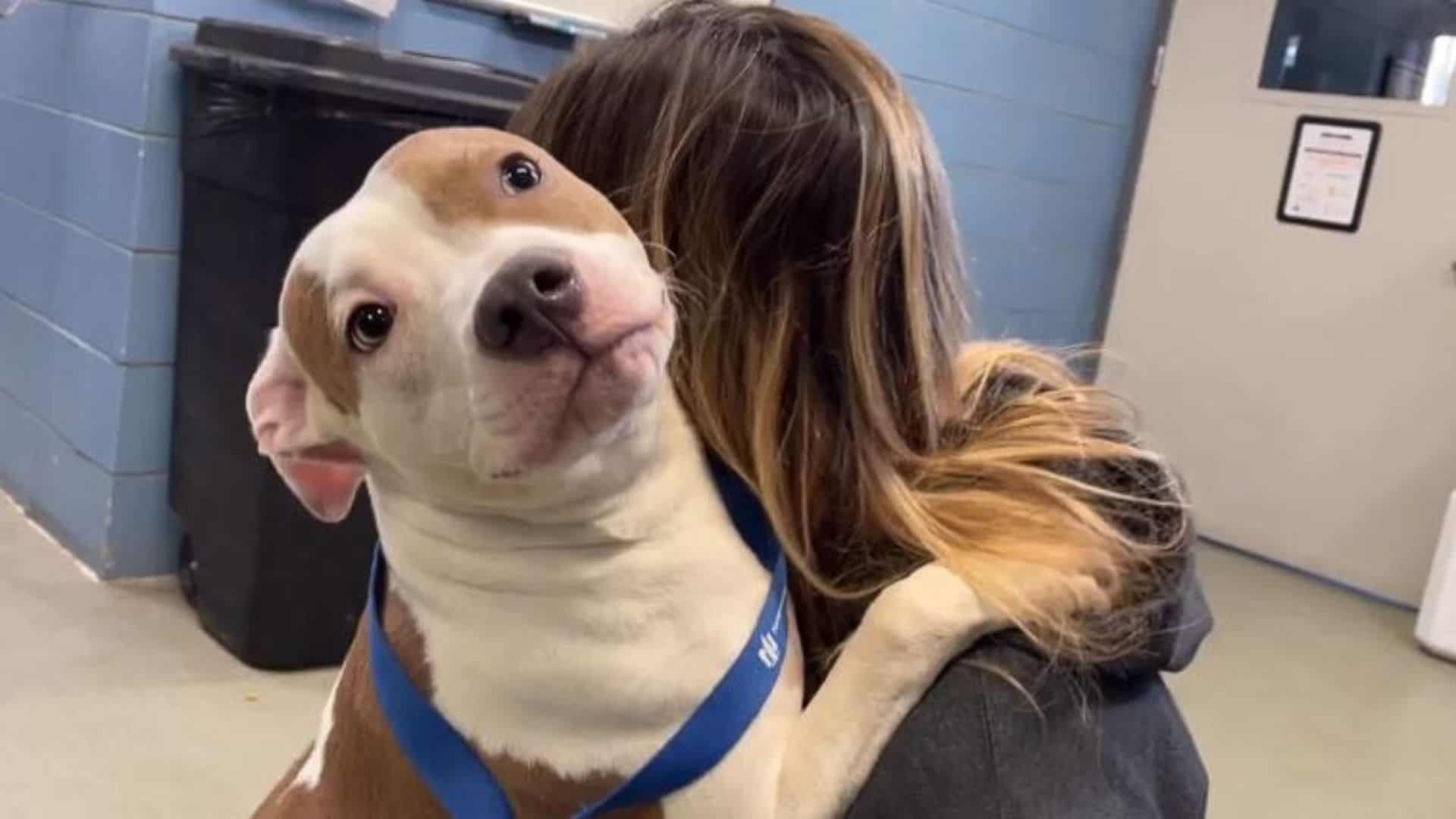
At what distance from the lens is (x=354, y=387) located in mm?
841

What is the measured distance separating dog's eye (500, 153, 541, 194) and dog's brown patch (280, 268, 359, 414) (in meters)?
0.12

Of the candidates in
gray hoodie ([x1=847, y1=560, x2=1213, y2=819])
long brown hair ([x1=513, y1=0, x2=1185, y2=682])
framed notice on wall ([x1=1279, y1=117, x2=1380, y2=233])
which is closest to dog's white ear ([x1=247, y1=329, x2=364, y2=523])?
long brown hair ([x1=513, y1=0, x2=1185, y2=682])

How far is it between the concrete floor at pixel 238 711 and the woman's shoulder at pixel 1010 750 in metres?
1.25

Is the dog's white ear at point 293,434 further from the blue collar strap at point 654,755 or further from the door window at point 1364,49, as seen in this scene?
the door window at point 1364,49

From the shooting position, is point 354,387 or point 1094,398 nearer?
point 354,387

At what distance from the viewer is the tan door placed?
387cm

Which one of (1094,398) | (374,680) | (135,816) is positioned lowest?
(135,816)

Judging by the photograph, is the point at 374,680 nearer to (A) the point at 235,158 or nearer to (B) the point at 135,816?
(B) the point at 135,816

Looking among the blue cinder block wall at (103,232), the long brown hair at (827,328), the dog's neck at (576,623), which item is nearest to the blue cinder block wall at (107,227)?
the blue cinder block wall at (103,232)

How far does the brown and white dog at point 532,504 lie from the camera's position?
0.80m

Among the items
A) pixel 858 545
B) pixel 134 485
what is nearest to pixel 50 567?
pixel 134 485

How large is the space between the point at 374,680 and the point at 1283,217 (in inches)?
148

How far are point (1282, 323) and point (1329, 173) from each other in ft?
1.42

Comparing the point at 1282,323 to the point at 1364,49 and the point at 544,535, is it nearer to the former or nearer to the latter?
the point at 1364,49
